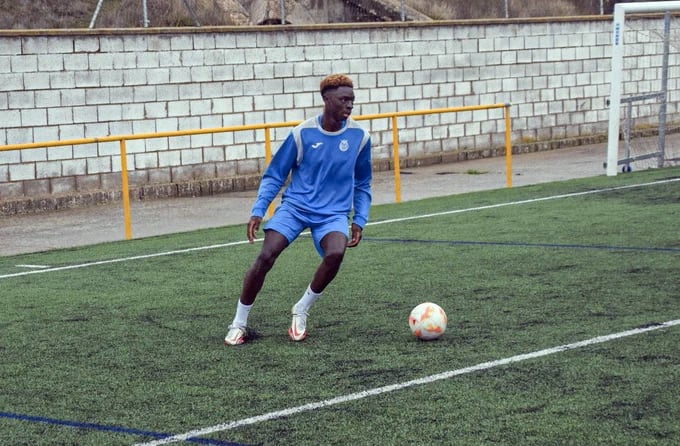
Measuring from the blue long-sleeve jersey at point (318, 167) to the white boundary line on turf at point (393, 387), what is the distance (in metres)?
1.57

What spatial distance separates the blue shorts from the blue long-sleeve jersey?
0.04 metres

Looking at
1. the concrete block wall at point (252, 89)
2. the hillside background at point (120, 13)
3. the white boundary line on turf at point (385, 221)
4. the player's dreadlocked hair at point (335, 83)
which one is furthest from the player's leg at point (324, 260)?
the hillside background at point (120, 13)

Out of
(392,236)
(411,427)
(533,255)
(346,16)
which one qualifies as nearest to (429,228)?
→ (392,236)

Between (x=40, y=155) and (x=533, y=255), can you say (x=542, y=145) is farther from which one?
(x=533, y=255)

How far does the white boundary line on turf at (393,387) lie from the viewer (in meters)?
5.86

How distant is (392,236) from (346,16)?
11582 millimetres

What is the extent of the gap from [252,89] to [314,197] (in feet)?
43.4

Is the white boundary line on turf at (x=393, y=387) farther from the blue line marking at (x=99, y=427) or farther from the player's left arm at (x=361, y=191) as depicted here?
the player's left arm at (x=361, y=191)

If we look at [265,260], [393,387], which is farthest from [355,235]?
[393,387]

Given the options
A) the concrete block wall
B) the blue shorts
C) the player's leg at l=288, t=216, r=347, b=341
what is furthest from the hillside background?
the player's leg at l=288, t=216, r=347, b=341

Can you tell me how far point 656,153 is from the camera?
20.1m

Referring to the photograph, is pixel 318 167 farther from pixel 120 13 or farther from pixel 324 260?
pixel 120 13

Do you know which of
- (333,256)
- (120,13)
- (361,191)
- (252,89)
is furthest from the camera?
(252,89)

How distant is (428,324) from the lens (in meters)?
7.71
